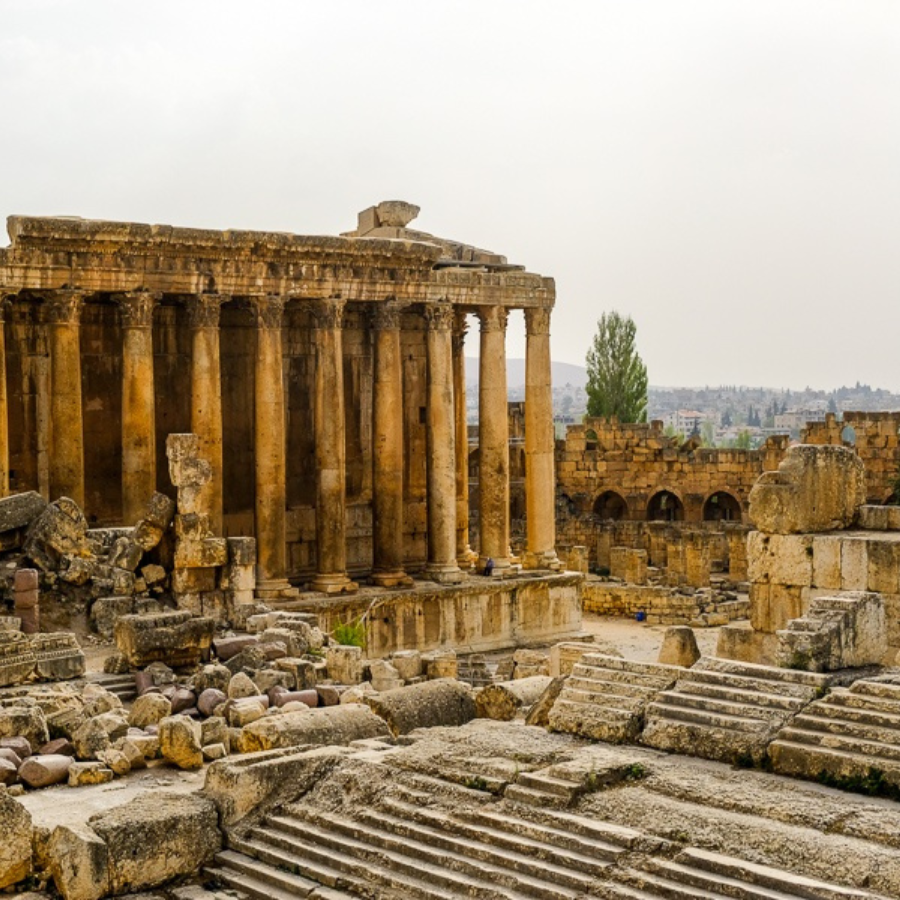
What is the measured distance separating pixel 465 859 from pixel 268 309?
15.4m

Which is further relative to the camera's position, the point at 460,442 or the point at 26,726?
the point at 460,442

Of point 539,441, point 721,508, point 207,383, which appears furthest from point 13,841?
point 721,508

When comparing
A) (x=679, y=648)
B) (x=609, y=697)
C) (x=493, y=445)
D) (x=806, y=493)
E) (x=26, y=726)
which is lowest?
(x=26, y=726)

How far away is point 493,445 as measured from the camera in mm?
28969

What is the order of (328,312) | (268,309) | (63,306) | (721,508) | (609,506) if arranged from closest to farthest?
(63,306)
(268,309)
(328,312)
(721,508)
(609,506)

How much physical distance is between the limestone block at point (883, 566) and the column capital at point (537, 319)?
13.0m

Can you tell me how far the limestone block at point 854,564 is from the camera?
17.3 meters

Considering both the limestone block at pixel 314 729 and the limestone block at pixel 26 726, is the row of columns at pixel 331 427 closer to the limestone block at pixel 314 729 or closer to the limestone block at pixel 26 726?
the limestone block at pixel 26 726

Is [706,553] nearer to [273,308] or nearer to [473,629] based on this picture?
[473,629]

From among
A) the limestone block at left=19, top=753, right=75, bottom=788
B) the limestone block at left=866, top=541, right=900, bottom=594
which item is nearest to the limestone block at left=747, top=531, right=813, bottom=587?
the limestone block at left=866, top=541, right=900, bottom=594

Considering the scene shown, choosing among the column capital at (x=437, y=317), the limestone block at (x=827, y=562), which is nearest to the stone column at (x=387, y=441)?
the column capital at (x=437, y=317)

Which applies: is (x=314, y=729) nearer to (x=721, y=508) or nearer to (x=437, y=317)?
(x=437, y=317)

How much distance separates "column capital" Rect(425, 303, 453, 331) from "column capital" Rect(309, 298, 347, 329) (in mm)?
1887

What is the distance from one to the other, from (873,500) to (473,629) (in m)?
24.7
